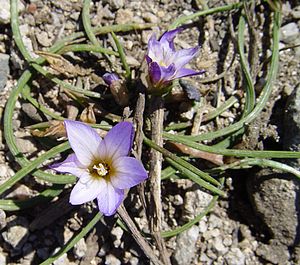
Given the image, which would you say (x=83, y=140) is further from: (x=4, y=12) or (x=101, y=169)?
(x=4, y=12)

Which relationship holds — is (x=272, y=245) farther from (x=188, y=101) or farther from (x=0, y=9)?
(x=0, y=9)

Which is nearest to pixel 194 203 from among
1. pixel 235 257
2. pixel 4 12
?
pixel 235 257

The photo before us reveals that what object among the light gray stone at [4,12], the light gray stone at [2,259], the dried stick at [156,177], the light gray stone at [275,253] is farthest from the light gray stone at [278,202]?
the light gray stone at [4,12]

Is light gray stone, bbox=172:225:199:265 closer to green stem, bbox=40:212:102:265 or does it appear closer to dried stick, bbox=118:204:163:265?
dried stick, bbox=118:204:163:265

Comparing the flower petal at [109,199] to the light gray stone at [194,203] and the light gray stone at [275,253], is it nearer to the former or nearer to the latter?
the light gray stone at [194,203]

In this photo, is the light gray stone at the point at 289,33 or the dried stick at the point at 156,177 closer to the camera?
the dried stick at the point at 156,177
